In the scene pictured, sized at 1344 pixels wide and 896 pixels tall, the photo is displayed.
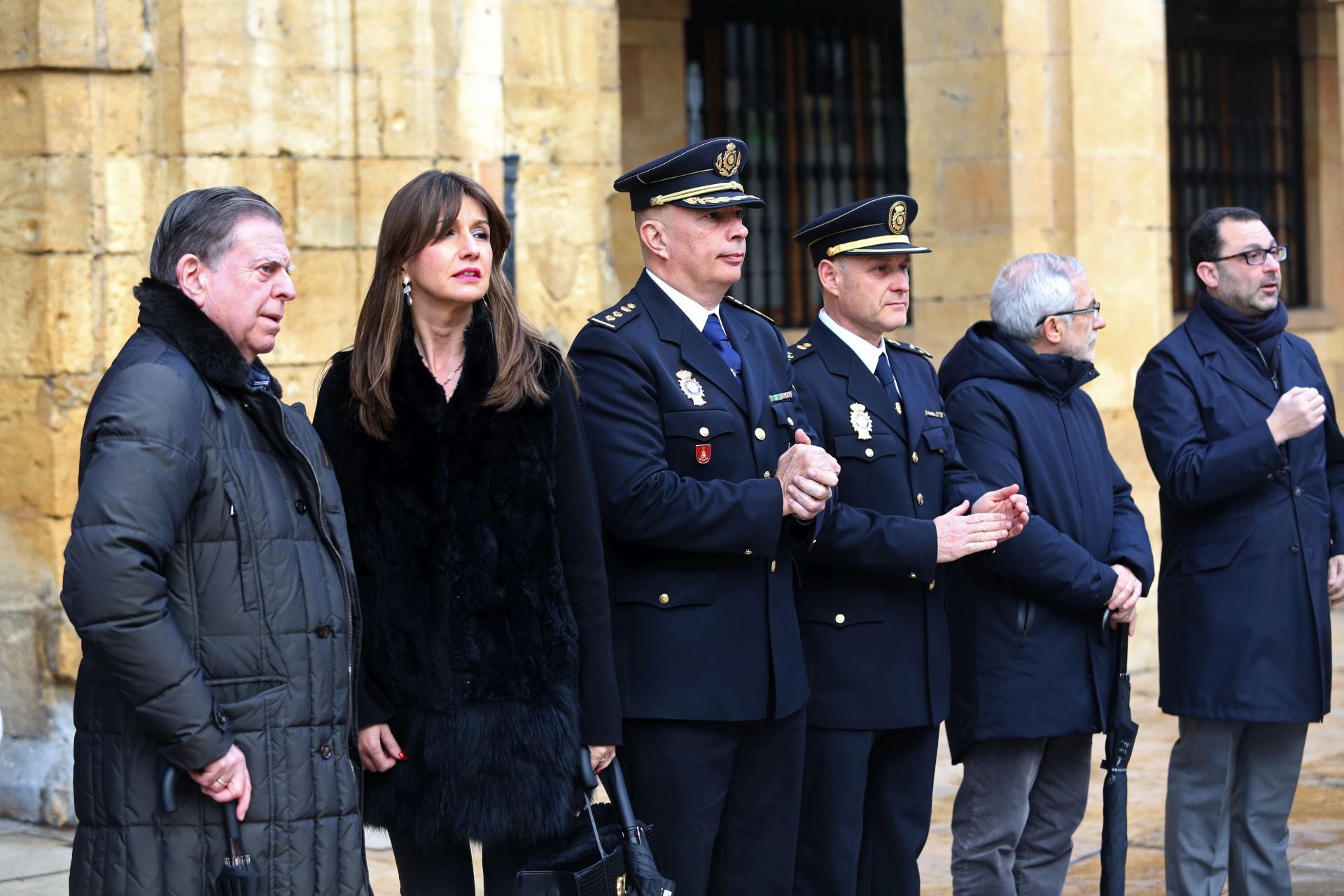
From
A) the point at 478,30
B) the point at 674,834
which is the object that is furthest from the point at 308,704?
the point at 478,30

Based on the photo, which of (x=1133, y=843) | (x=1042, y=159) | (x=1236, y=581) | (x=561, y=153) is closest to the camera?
(x=1236, y=581)

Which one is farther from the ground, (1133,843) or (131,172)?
(131,172)

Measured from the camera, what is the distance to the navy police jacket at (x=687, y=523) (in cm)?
388

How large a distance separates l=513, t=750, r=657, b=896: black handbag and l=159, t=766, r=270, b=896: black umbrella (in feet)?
1.67

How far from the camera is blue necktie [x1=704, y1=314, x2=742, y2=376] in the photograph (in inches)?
163

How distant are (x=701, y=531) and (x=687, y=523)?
3cm

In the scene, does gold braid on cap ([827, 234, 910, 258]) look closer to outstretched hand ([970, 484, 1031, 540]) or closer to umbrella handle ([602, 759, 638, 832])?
outstretched hand ([970, 484, 1031, 540])

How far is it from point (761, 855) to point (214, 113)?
341 centimetres

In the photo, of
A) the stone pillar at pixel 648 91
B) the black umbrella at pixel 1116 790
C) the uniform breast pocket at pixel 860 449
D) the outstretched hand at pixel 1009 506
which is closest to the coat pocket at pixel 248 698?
the uniform breast pocket at pixel 860 449

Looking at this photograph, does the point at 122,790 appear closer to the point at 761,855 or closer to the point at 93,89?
the point at 761,855

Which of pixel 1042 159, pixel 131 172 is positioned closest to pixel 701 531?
pixel 131 172

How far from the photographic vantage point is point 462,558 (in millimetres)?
3586

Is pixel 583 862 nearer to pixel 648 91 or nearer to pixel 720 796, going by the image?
pixel 720 796

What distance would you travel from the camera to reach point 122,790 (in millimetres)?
3217
